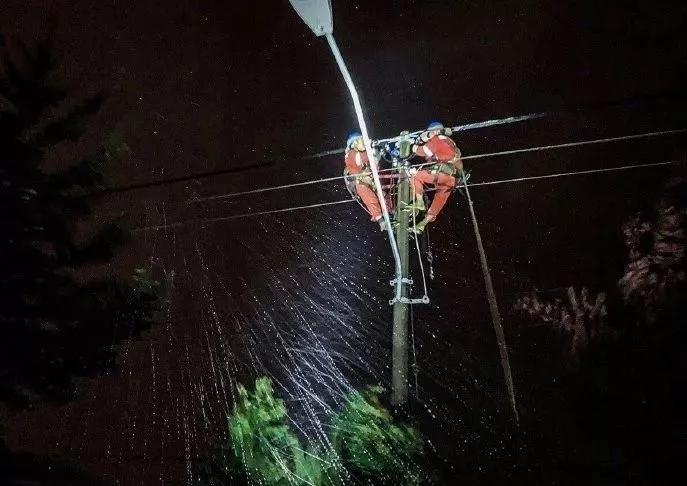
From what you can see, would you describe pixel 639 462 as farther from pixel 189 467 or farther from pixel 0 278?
pixel 0 278

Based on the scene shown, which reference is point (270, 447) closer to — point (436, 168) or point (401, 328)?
point (401, 328)

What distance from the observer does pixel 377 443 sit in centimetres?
737

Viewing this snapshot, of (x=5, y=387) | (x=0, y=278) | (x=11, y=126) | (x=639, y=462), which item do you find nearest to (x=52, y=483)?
(x=5, y=387)

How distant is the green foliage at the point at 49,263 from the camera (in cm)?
1020

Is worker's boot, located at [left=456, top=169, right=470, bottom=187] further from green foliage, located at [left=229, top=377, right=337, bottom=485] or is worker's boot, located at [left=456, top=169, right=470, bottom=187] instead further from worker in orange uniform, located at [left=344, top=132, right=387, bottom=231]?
green foliage, located at [left=229, top=377, right=337, bottom=485]

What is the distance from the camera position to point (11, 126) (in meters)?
11.1

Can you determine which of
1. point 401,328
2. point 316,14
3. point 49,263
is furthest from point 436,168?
point 49,263

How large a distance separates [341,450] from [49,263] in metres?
7.04

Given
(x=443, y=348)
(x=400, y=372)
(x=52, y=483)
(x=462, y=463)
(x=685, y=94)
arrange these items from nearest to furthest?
(x=685, y=94) → (x=400, y=372) → (x=462, y=463) → (x=52, y=483) → (x=443, y=348)

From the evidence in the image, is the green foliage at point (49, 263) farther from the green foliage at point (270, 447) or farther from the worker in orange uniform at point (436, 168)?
the worker in orange uniform at point (436, 168)

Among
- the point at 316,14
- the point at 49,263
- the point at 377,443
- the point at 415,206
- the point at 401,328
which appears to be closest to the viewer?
the point at 316,14

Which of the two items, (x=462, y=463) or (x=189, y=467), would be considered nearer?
(x=462, y=463)

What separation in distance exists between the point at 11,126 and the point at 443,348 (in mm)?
12841

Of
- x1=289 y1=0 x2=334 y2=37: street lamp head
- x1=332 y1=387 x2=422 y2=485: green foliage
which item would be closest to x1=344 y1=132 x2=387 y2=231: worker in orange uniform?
x1=332 y1=387 x2=422 y2=485: green foliage
